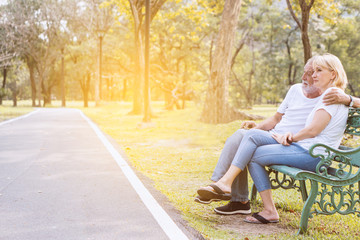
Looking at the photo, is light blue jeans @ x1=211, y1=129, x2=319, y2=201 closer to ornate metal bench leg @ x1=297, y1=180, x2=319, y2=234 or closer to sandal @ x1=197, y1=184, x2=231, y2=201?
sandal @ x1=197, y1=184, x2=231, y2=201

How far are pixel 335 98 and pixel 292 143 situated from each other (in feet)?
2.05

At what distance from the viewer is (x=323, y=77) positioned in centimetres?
423

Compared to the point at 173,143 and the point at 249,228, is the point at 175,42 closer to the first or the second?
the point at 173,143

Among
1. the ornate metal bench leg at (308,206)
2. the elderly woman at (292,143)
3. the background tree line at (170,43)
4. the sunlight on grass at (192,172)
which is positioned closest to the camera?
the ornate metal bench leg at (308,206)

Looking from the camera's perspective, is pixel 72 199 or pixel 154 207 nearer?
pixel 154 207

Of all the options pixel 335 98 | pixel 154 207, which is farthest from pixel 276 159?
pixel 154 207

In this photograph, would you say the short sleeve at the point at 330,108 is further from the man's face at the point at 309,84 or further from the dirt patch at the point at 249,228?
the dirt patch at the point at 249,228

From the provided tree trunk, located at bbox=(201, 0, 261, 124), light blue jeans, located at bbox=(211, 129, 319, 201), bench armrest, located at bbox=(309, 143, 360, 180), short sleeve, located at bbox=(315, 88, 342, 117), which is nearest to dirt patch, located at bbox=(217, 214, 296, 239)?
light blue jeans, located at bbox=(211, 129, 319, 201)

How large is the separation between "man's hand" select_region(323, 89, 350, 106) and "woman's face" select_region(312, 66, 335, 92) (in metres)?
0.23

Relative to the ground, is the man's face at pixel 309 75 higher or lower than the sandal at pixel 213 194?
higher

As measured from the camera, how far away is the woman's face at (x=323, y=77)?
4195 millimetres

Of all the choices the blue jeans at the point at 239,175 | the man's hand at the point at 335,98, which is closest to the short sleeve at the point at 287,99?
the blue jeans at the point at 239,175

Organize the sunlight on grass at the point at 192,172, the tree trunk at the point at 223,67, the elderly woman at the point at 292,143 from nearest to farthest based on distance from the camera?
the elderly woman at the point at 292,143
the sunlight on grass at the point at 192,172
the tree trunk at the point at 223,67

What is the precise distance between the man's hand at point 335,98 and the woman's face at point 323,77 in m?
0.23
